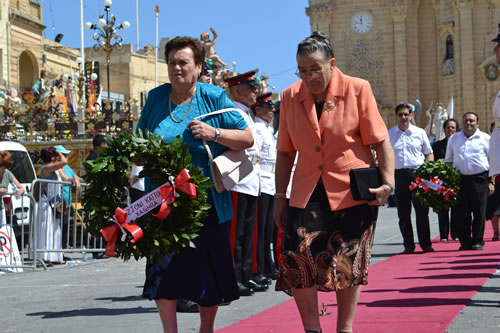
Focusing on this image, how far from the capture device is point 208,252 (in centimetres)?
568

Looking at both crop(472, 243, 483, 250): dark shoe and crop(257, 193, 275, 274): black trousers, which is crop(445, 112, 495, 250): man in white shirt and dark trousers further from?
crop(257, 193, 275, 274): black trousers

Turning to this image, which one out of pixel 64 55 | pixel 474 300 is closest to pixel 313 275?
pixel 474 300

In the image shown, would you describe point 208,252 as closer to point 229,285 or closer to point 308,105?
point 229,285

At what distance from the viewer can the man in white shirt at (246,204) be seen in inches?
347

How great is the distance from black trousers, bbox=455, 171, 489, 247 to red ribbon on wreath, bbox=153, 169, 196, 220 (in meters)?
8.87

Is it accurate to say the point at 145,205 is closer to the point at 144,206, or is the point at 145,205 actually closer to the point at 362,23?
the point at 144,206

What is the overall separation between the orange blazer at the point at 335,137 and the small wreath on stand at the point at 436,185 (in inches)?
301

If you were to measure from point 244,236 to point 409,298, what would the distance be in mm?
1697

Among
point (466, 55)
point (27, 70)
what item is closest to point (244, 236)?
point (466, 55)

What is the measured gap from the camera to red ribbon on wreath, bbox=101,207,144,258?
5.31 meters

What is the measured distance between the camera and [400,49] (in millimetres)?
62188

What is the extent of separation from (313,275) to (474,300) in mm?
2960

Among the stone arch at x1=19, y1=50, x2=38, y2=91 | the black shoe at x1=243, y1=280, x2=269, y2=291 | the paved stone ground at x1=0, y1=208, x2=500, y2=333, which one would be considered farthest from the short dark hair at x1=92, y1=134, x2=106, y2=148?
the stone arch at x1=19, y1=50, x2=38, y2=91

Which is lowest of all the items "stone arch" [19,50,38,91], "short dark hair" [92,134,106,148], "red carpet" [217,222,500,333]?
"red carpet" [217,222,500,333]
